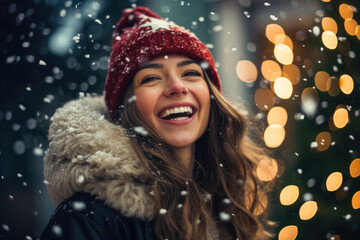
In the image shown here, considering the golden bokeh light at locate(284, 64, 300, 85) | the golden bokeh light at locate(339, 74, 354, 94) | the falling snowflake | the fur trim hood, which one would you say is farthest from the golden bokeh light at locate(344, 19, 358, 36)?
the fur trim hood

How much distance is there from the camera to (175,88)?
123 cm

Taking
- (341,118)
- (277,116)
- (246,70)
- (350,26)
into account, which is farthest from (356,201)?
(246,70)

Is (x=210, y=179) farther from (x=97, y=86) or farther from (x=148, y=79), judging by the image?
(x=97, y=86)

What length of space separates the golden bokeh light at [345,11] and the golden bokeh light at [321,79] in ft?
1.13

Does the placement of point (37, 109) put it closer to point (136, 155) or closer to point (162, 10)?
point (162, 10)

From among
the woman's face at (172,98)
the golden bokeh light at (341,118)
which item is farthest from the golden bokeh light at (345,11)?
the woman's face at (172,98)

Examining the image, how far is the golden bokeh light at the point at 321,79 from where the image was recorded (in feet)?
6.20

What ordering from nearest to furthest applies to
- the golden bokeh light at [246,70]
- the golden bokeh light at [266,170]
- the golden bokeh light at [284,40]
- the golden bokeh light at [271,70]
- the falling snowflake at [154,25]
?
the falling snowflake at [154,25] → the golden bokeh light at [266,170] → the golden bokeh light at [284,40] → the golden bokeh light at [271,70] → the golden bokeh light at [246,70]

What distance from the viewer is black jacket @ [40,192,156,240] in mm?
952

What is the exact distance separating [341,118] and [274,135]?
673 millimetres

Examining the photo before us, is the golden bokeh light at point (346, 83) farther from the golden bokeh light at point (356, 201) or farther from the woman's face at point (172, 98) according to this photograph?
the woman's face at point (172, 98)

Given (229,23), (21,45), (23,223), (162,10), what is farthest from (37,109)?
(229,23)

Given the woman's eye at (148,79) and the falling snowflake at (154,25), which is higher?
the falling snowflake at (154,25)

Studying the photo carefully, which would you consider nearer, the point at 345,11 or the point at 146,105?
the point at 146,105
